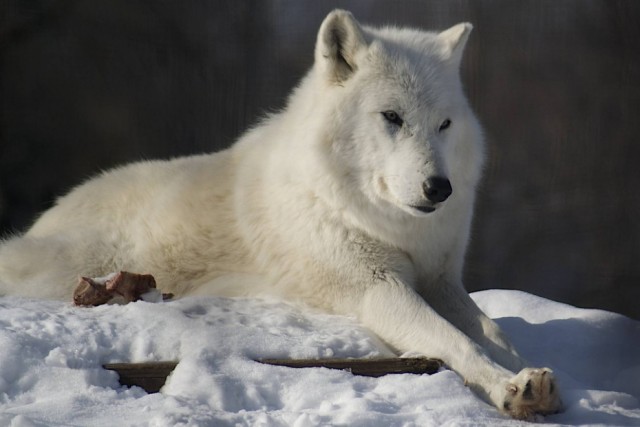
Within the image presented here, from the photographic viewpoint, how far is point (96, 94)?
7.51 m

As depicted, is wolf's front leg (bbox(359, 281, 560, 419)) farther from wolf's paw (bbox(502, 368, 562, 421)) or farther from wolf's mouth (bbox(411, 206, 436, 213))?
wolf's mouth (bbox(411, 206, 436, 213))

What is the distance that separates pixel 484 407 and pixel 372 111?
1364 mm

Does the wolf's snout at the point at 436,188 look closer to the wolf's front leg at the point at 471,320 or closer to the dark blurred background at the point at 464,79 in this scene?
the wolf's front leg at the point at 471,320

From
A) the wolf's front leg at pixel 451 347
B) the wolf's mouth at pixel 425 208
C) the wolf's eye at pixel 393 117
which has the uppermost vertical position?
the wolf's eye at pixel 393 117

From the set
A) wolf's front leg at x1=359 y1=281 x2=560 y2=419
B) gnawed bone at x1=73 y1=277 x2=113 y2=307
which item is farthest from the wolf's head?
gnawed bone at x1=73 y1=277 x2=113 y2=307

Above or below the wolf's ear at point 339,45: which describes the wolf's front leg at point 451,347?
below

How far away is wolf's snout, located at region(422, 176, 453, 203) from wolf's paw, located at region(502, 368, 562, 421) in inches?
31.6

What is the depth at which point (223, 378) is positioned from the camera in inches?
133

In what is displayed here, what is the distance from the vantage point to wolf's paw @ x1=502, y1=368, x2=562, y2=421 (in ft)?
11.0

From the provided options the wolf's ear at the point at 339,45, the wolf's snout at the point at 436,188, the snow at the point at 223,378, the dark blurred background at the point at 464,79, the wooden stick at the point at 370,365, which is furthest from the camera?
the dark blurred background at the point at 464,79

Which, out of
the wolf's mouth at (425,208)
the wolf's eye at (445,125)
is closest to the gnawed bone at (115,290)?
the wolf's mouth at (425,208)

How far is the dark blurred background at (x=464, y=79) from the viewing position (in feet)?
24.6

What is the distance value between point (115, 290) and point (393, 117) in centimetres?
140

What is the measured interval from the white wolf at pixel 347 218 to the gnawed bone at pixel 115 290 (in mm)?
364
